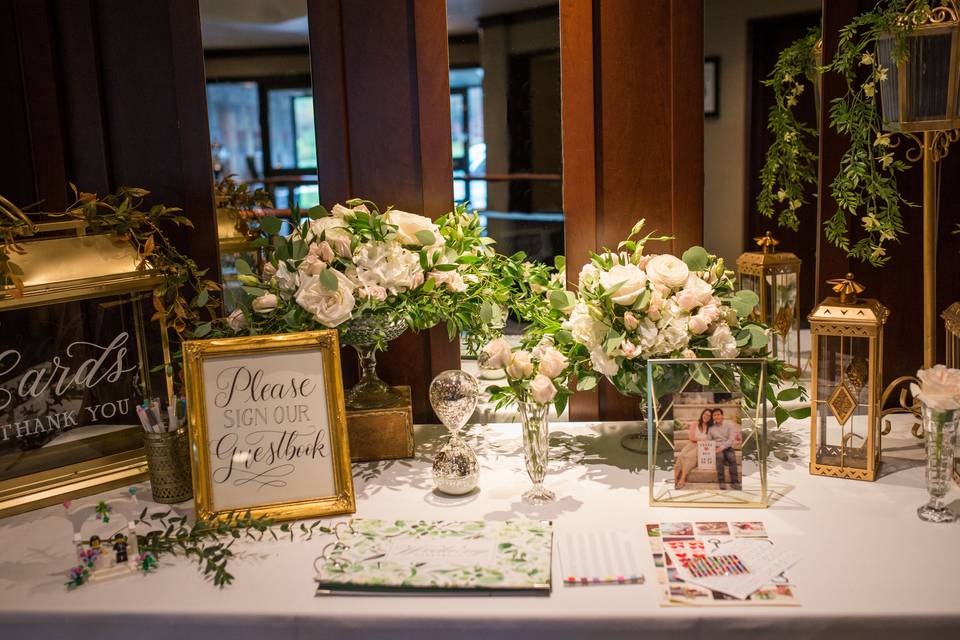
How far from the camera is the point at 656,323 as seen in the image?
1.56 meters

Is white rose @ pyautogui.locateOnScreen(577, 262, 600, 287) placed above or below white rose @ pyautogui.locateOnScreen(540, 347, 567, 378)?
above

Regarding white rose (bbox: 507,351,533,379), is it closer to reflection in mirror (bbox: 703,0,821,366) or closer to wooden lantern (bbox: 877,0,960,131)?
reflection in mirror (bbox: 703,0,821,366)

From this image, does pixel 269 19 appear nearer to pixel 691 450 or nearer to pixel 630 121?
pixel 630 121

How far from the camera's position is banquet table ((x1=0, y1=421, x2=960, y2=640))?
1.16m

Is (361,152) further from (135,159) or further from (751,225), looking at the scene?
(751,225)

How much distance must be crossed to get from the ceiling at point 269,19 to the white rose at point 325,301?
614mm

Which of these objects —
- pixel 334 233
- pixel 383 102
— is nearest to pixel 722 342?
pixel 334 233

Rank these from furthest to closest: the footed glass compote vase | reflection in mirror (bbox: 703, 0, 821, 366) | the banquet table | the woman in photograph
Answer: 1. reflection in mirror (bbox: 703, 0, 821, 366)
2. the footed glass compote vase
3. the woman in photograph
4. the banquet table

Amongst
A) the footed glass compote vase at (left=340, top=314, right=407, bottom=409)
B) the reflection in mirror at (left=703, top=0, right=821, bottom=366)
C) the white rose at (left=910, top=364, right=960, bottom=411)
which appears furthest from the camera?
the reflection in mirror at (left=703, top=0, right=821, bottom=366)

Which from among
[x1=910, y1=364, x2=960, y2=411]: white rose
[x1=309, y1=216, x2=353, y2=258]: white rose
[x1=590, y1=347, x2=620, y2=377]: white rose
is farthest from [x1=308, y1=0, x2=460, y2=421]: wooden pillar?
[x1=910, y1=364, x2=960, y2=411]: white rose

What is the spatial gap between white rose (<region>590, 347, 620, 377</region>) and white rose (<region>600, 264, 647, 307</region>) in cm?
10

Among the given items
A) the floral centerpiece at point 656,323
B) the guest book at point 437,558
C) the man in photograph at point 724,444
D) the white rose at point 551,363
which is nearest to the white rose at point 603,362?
the floral centerpiece at point 656,323

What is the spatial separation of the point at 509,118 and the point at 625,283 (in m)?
0.52

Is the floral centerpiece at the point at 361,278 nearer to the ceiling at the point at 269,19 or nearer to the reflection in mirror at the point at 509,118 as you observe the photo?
the reflection in mirror at the point at 509,118
